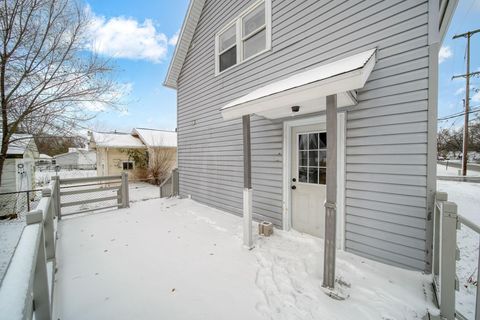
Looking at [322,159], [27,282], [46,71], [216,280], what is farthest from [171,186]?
[27,282]

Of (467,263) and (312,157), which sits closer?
(467,263)

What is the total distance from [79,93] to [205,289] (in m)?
6.19

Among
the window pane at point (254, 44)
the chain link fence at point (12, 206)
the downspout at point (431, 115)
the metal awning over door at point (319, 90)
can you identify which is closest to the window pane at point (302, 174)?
the metal awning over door at point (319, 90)

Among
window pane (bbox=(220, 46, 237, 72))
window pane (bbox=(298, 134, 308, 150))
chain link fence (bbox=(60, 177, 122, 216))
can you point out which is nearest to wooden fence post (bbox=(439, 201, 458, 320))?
window pane (bbox=(298, 134, 308, 150))

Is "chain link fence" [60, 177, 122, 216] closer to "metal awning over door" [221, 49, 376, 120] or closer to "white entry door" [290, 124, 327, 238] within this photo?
"metal awning over door" [221, 49, 376, 120]

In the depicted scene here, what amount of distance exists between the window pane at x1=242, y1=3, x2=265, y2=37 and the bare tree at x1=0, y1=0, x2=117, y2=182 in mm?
4077

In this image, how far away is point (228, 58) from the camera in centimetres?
561

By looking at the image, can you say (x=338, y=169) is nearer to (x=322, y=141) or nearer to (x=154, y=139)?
(x=322, y=141)

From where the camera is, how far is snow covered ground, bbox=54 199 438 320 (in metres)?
2.15

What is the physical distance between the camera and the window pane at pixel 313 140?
3.78 meters

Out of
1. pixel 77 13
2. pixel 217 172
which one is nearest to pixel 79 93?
pixel 77 13

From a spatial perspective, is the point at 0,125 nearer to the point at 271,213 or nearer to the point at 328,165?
the point at 271,213

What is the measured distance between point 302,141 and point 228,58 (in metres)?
3.31

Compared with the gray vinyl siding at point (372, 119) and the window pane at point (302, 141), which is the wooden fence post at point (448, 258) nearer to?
the gray vinyl siding at point (372, 119)
